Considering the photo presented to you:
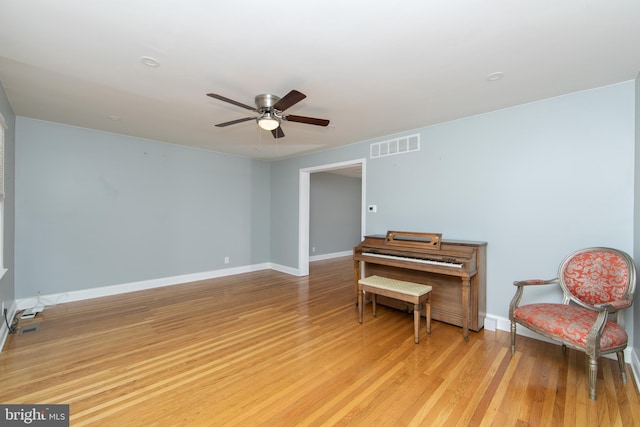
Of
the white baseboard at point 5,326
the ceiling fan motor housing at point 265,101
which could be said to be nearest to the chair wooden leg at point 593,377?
the ceiling fan motor housing at point 265,101

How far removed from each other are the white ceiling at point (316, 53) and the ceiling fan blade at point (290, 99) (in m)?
0.21

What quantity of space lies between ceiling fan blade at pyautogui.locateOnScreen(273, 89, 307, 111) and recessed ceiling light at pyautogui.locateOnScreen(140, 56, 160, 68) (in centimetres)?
94

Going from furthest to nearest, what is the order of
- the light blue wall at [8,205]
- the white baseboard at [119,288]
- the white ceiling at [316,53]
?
1. the white baseboard at [119,288]
2. the light blue wall at [8,205]
3. the white ceiling at [316,53]

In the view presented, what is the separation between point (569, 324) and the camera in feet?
6.64

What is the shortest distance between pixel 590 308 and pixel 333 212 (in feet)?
18.6

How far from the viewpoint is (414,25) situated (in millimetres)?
1663

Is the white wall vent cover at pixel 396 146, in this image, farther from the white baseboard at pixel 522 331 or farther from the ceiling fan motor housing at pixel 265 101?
the white baseboard at pixel 522 331

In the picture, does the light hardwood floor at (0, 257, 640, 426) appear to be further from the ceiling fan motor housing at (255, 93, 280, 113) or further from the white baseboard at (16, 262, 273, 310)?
the ceiling fan motor housing at (255, 93, 280, 113)

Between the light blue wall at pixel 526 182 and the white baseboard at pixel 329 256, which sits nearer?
the light blue wall at pixel 526 182

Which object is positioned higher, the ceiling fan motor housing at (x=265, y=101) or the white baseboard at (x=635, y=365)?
the ceiling fan motor housing at (x=265, y=101)

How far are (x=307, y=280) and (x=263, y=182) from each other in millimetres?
2349

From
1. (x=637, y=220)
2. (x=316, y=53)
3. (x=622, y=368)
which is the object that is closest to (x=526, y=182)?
(x=637, y=220)

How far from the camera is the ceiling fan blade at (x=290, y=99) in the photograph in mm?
2076

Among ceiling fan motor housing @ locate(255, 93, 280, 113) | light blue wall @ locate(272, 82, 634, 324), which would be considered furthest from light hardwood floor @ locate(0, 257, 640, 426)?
ceiling fan motor housing @ locate(255, 93, 280, 113)
